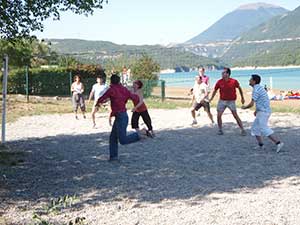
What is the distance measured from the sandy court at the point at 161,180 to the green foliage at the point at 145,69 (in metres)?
22.0

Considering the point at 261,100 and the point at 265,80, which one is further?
the point at 265,80

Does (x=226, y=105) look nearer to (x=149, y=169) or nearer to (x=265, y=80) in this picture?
(x=149, y=169)

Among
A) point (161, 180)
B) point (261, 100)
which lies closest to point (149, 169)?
point (161, 180)

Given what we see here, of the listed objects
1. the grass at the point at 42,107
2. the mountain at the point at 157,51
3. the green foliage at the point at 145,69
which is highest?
the mountain at the point at 157,51

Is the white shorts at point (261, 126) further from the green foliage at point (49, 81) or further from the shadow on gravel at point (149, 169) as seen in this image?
the green foliage at point (49, 81)

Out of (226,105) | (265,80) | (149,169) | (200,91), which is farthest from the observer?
(265,80)

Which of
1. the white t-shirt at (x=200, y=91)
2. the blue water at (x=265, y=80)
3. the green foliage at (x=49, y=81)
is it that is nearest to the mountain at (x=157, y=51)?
the blue water at (x=265, y=80)

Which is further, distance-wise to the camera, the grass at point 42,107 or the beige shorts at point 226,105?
the grass at point 42,107

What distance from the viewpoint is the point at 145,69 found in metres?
35.6

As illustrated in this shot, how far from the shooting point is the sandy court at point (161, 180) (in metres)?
5.91

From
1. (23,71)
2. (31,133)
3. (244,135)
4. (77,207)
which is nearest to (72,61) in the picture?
(23,71)

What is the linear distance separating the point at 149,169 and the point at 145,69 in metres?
27.3

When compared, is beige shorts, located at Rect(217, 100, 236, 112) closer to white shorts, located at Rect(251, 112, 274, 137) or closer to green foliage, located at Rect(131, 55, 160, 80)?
white shorts, located at Rect(251, 112, 274, 137)

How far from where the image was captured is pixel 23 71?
2838cm
